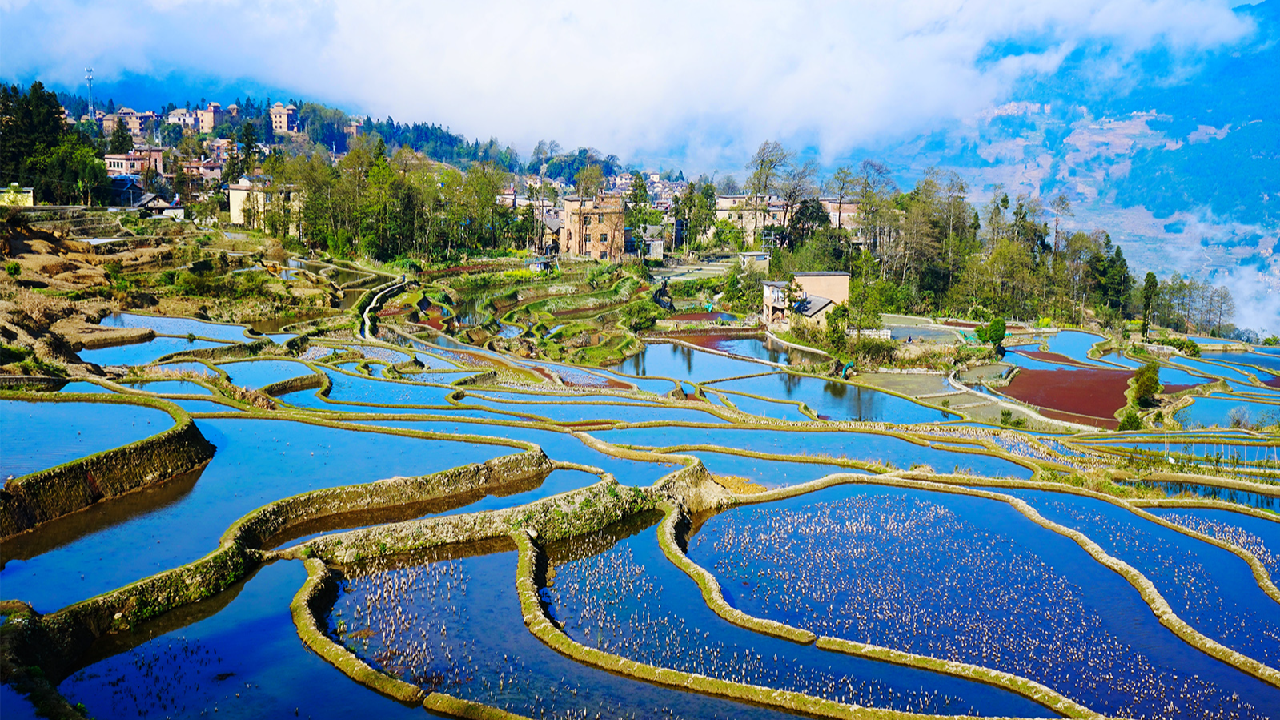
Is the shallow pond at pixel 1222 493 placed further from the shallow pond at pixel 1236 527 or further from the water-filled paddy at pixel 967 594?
the water-filled paddy at pixel 967 594

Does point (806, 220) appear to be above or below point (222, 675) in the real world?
above

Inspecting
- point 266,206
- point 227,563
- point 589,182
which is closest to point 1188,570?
point 227,563

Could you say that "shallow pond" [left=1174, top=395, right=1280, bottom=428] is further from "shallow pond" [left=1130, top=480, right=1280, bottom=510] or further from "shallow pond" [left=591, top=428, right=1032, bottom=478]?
"shallow pond" [left=591, top=428, right=1032, bottom=478]

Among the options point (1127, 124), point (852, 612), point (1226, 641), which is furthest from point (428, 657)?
point (1127, 124)

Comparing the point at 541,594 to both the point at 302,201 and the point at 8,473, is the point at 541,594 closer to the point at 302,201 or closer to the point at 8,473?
the point at 8,473

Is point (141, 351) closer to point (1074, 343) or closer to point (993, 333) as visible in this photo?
point (993, 333)

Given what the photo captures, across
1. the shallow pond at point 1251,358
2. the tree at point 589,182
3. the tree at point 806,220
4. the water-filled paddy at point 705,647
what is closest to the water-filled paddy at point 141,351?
the water-filled paddy at point 705,647
